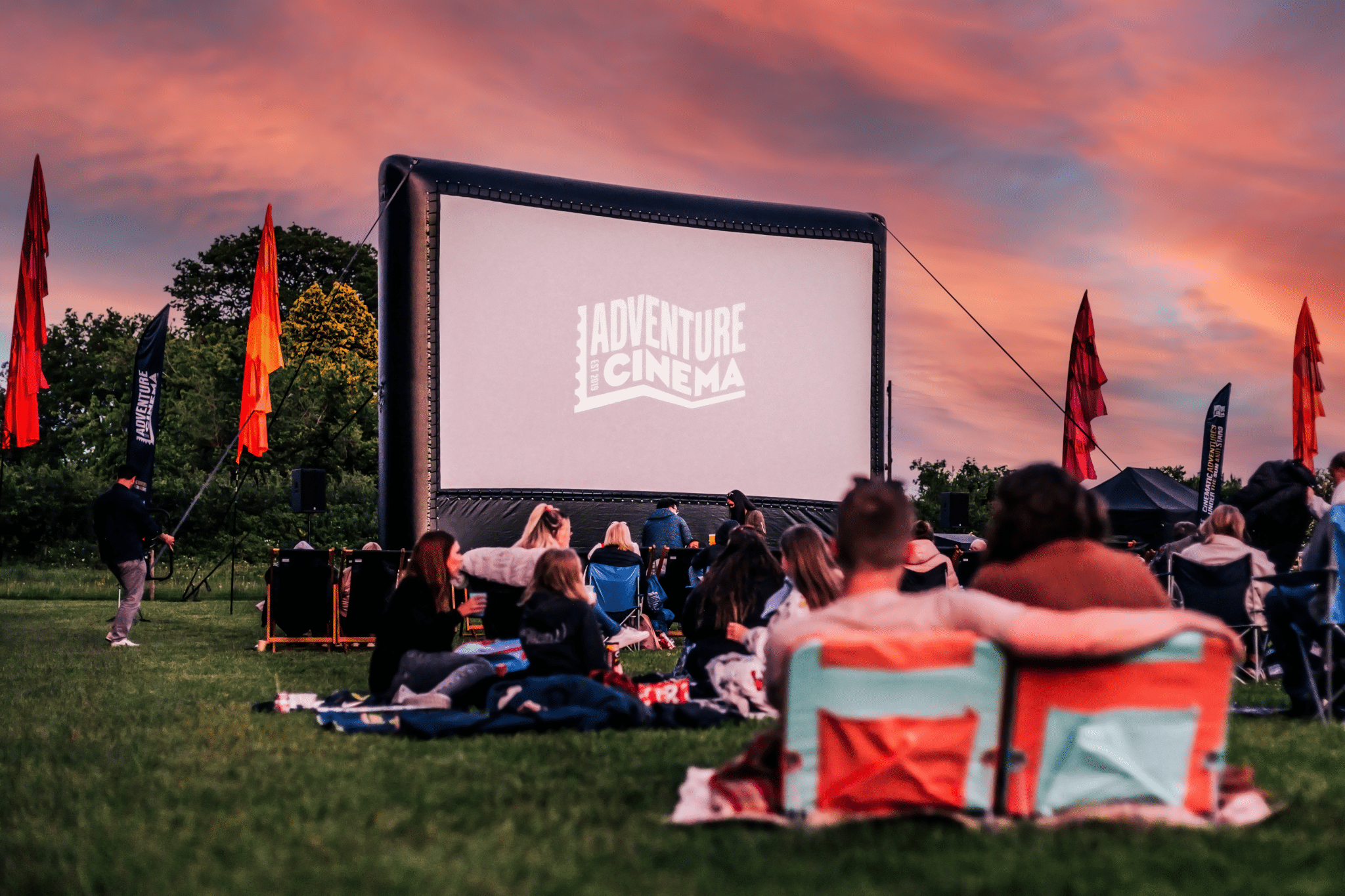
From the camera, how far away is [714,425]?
1254cm

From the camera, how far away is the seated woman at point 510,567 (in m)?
7.16

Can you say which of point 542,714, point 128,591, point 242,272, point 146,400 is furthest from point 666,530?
point 242,272

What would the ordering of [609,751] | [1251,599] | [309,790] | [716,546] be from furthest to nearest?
[716,546]
[1251,599]
[609,751]
[309,790]

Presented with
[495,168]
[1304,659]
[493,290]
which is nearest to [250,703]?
[1304,659]

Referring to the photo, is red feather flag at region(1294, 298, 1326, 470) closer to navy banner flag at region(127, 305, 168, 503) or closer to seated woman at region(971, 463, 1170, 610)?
navy banner flag at region(127, 305, 168, 503)

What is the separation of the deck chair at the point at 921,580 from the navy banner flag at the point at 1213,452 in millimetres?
7802

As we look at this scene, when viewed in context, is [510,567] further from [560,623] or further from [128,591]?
[128,591]

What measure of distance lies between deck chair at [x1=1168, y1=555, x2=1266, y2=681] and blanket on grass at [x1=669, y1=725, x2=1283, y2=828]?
4266 mm

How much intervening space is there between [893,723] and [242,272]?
36983mm

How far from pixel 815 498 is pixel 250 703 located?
25.7 ft

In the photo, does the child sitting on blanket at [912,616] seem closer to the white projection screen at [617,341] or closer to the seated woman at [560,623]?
the seated woman at [560,623]

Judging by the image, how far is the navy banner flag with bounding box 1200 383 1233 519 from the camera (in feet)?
51.5

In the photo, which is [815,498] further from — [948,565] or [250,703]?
[250,703]

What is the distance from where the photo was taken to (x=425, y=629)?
5965 mm
